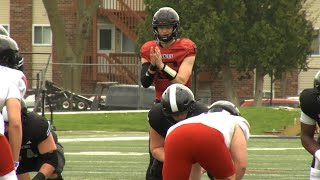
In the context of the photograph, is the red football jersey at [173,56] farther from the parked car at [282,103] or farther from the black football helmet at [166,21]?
the parked car at [282,103]

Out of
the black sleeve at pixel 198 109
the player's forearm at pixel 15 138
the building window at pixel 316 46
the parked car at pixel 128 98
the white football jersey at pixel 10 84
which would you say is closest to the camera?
the player's forearm at pixel 15 138

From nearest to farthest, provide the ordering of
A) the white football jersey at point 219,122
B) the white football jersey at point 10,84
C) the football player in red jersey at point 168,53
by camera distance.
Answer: the white football jersey at point 219,122 → the white football jersey at point 10,84 → the football player in red jersey at point 168,53

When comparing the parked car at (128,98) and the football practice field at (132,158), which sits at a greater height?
the football practice field at (132,158)

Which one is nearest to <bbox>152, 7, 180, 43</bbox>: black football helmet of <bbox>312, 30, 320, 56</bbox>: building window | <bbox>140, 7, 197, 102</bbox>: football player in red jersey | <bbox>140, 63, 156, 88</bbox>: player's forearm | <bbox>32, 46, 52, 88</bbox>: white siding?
<bbox>140, 7, 197, 102</bbox>: football player in red jersey

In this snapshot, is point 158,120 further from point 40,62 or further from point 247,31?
point 40,62

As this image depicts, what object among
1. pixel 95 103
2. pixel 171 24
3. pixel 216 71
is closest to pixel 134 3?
pixel 216 71

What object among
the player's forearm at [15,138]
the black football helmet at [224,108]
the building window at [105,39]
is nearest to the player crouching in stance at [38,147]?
the player's forearm at [15,138]

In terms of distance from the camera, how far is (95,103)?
34.4 metres

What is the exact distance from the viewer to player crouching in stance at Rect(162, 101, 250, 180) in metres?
7.61

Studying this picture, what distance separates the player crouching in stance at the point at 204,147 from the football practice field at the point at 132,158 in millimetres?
5642

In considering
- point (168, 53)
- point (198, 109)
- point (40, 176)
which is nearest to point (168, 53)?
point (168, 53)

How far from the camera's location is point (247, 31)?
117ft

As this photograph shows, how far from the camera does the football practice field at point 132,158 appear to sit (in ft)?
46.5

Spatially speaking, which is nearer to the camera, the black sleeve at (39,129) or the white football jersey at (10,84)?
the white football jersey at (10,84)
